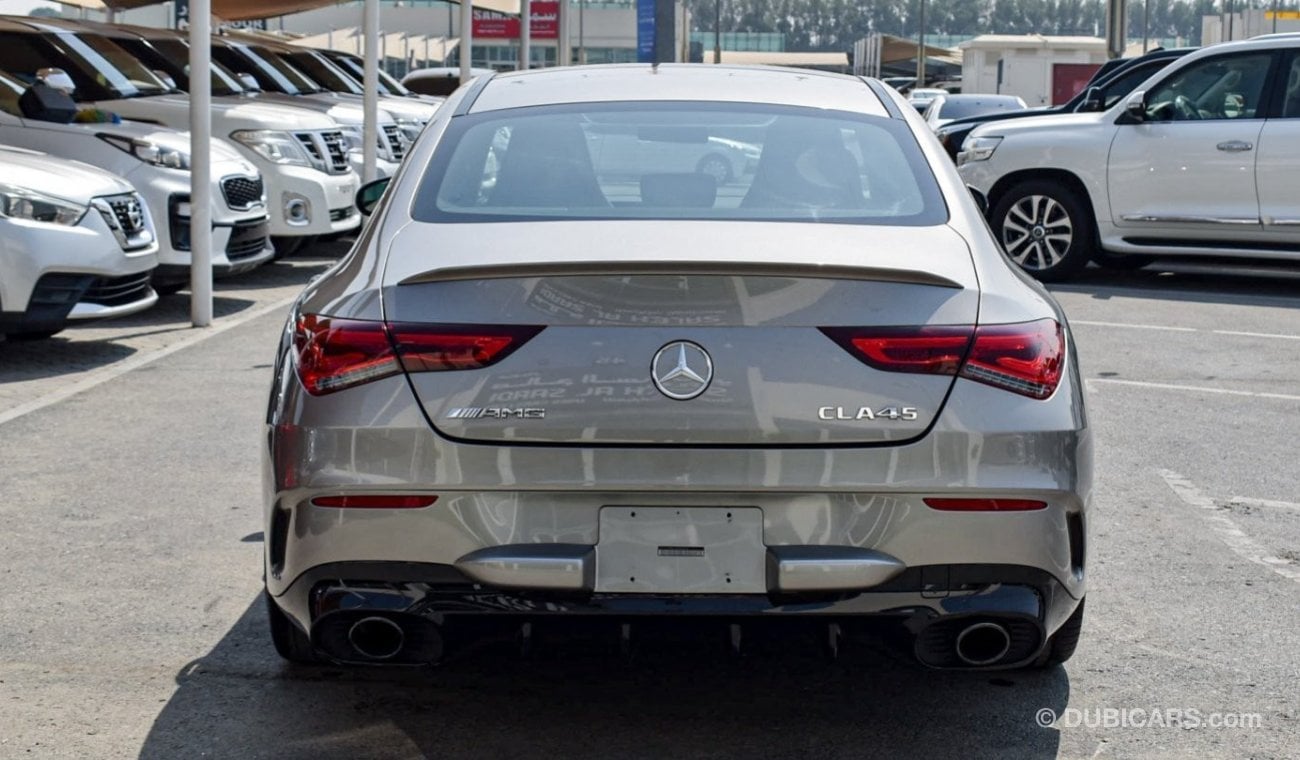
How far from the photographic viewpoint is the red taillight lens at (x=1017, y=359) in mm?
3480

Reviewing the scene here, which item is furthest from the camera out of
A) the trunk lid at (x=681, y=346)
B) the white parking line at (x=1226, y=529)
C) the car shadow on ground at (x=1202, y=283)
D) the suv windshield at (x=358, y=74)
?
the suv windshield at (x=358, y=74)

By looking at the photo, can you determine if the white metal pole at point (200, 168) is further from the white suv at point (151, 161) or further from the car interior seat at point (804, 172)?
the car interior seat at point (804, 172)

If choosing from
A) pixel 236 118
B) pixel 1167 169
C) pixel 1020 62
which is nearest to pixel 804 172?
pixel 1167 169

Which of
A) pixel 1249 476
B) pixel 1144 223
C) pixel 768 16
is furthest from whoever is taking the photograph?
pixel 768 16

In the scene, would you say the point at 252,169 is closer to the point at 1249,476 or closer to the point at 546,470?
the point at 1249,476

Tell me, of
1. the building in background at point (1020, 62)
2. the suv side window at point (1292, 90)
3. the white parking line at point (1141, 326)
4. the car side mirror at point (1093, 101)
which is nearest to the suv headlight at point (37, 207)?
the white parking line at point (1141, 326)

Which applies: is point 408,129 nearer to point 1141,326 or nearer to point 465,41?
point 465,41

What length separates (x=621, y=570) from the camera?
134 inches

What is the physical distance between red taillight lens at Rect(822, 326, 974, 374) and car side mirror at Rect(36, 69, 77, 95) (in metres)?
9.52

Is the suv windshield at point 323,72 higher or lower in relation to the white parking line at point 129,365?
higher

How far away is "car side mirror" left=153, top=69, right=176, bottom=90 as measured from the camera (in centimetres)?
1366

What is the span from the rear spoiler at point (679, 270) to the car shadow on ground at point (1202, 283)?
9.71 metres

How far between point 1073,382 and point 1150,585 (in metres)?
1.66

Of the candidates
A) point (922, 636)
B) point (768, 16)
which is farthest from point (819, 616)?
point (768, 16)
